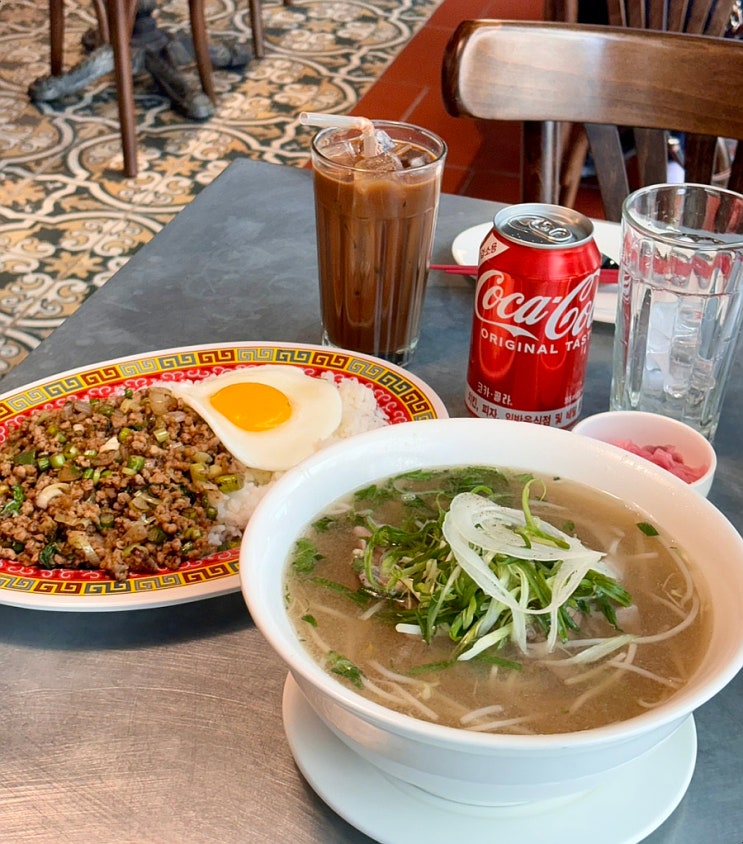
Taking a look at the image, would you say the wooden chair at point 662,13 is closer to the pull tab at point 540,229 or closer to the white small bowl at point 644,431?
the pull tab at point 540,229

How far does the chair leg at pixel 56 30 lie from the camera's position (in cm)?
407

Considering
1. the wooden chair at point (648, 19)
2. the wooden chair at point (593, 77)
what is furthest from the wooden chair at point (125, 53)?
the wooden chair at point (593, 77)

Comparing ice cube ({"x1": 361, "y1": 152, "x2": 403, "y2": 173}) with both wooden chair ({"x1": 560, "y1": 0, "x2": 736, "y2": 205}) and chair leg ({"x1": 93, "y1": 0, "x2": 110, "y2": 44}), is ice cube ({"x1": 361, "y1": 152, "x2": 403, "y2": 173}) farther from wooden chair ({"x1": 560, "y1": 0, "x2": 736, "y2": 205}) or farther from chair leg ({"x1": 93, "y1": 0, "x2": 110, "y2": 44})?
chair leg ({"x1": 93, "y1": 0, "x2": 110, "y2": 44})

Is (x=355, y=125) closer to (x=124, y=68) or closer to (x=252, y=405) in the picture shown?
(x=252, y=405)

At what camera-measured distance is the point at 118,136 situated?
3.99 m

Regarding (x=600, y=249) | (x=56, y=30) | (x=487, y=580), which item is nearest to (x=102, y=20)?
(x=56, y=30)

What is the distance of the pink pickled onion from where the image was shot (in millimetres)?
1021

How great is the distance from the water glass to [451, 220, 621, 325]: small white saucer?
155 mm

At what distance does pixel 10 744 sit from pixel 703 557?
58cm

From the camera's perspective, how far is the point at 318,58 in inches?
186

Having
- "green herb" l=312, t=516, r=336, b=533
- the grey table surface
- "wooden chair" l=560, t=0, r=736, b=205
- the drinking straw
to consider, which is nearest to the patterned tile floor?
"wooden chair" l=560, t=0, r=736, b=205

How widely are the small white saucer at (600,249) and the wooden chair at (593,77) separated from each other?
7.6 inches

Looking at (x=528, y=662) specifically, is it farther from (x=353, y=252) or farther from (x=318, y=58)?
(x=318, y=58)

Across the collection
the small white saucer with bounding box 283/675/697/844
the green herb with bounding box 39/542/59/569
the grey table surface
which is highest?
the small white saucer with bounding box 283/675/697/844
